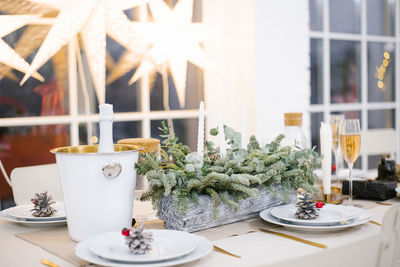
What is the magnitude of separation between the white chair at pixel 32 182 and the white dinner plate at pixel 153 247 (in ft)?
2.67

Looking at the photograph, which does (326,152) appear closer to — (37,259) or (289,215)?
(289,215)

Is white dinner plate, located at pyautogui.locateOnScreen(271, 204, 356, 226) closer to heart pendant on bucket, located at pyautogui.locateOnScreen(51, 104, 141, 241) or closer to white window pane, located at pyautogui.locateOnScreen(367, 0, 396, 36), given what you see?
heart pendant on bucket, located at pyautogui.locateOnScreen(51, 104, 141, 241)

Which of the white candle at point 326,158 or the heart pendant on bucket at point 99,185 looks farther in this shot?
the white candle at point 326,158

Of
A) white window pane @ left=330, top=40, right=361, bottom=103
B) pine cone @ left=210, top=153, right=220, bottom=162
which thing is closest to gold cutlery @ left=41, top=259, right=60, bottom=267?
pine cone @ left=210, top=153, right=220, bottom=162

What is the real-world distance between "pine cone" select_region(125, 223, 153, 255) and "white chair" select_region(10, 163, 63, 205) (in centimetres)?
88

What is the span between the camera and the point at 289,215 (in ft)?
3.70

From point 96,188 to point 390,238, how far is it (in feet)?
1.84

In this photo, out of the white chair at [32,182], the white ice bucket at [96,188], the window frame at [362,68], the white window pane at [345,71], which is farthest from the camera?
the white window pane at [345,71]

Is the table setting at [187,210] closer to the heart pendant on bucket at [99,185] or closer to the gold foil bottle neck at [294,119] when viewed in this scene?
the heart pendant on bucket at [99,185]

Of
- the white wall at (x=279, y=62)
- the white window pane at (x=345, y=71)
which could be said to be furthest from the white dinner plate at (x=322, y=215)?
the white window pane at (x=345, y=71)

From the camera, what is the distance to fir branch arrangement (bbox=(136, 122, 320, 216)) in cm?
104

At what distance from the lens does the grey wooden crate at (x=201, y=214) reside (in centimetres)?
103

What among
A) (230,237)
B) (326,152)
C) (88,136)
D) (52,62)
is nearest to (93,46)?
(52,62)

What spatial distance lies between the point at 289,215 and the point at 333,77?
2.24 metres
